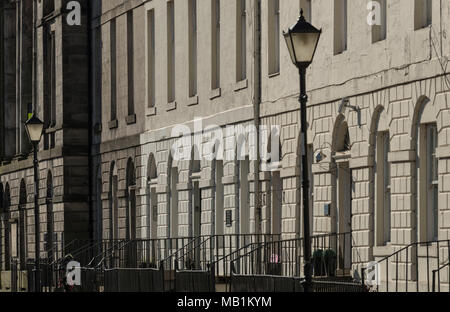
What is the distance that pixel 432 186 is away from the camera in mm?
34219

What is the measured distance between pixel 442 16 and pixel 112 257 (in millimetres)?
21185

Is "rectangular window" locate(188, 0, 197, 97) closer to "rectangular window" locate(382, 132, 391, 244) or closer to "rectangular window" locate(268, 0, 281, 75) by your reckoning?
"rectangular window" locate(268, 0, 281, 75)

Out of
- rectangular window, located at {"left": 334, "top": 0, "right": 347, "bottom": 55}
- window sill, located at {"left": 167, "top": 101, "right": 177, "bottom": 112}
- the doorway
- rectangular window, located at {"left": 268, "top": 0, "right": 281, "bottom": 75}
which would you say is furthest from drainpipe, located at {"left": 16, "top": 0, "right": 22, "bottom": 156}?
the doorway

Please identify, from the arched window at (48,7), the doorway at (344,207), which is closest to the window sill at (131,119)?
the arched window at (48,7)

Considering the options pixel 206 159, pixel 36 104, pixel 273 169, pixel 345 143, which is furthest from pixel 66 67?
pixel 345 143

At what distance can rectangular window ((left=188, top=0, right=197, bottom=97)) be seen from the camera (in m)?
50.6

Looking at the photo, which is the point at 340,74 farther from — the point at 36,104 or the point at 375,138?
the point at 36,104

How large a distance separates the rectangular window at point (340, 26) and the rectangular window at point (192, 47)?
11901 millimetres

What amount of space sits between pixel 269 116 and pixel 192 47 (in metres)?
7.61

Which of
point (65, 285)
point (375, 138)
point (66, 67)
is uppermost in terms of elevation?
point (66, 67)

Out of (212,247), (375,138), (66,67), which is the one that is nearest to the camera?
(375,138)

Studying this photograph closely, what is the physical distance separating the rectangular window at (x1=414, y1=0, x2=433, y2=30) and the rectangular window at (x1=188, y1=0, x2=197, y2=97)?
16710 mm

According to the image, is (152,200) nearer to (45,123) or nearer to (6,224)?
(45,123)

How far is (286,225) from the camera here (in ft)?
138
